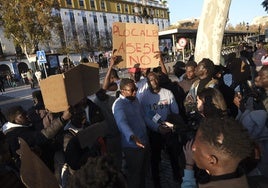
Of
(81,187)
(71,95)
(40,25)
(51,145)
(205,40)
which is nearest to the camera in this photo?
(81,187)

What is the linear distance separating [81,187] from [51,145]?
1.76 metres

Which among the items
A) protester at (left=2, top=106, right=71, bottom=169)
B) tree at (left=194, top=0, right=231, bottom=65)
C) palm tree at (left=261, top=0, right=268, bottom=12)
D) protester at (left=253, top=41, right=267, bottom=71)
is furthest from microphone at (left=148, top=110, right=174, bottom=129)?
palm tree at (left=261, top=0, right=268, bottom=12)

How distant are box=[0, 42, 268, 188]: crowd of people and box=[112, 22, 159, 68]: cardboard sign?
129 mm

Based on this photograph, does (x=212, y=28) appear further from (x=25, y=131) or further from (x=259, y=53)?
(x=259, y=53)

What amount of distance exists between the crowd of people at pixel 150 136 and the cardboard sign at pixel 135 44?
13 centimetres

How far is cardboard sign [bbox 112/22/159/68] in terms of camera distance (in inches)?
169

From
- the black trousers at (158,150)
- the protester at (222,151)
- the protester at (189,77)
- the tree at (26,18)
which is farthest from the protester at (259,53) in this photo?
the tree at (26,18)

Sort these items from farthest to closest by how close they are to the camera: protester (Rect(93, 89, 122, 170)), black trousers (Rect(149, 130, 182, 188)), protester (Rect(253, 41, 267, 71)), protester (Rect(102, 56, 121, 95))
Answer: protester (Rect(253, 41, 267, 71)), protester (Rect(102, 56, 121, 95)), black trousers (Rect(149, 130, 182, 188)), protester (Rect(93, 89, 122, 170))

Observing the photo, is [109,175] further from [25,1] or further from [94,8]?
[94,8]

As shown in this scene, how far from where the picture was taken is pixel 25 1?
3059 centimetres

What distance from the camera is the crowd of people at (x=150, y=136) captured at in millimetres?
1631

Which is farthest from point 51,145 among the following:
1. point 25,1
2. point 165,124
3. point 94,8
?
point 94,8

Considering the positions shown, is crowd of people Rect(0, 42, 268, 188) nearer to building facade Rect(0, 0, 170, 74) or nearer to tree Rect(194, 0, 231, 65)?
tree Rect(194, 0, 231, 65)

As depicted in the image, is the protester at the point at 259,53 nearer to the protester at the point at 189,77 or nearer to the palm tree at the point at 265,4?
the protester at the point at 189,77
